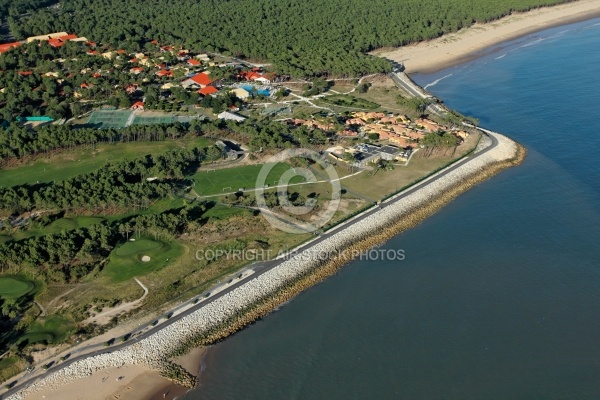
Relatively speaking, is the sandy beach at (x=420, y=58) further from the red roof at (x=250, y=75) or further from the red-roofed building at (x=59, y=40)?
the red-roofed building at (x=59, y=40)

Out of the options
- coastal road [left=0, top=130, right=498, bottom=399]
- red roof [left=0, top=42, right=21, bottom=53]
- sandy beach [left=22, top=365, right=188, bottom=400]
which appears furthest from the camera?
red roof [left=0, top=42, right=21, bottom=53]

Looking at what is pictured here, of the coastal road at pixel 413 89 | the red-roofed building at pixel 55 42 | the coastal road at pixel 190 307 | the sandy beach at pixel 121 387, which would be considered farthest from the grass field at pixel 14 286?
the red-roofed building at pixel 55 42

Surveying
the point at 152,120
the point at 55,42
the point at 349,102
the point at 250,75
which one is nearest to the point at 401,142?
the point at 349,102

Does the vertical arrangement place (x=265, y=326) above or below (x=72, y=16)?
below

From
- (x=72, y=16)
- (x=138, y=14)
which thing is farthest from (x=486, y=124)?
(x=72, y=16)

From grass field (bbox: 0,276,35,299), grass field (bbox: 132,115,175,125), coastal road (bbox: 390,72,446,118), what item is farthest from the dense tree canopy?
grass field (bbox: 0,276,35,299)

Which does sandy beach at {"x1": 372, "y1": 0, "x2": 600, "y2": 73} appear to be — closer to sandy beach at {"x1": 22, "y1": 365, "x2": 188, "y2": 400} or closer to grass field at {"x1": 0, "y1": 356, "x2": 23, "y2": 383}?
sandy beach at {"x1": 22, "y1": 365, "x2": 188, "y2": 400}

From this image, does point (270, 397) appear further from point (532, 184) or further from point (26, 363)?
point (532, 184)
